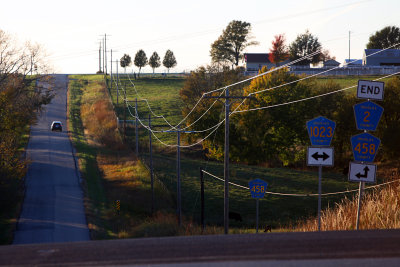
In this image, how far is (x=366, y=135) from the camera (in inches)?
458

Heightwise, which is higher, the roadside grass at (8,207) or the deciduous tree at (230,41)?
the deciduous tree at (230,41)

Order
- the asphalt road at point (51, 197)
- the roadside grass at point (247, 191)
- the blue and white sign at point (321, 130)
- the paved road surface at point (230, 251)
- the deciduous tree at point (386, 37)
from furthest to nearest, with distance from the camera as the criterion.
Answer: the deciduous tree at point (386, 37), the roadside grass at point (247, 191), the asphalt road at point (51, 197), the blue and white sign at point (321, 130), the paved road surface at point (230, 251)

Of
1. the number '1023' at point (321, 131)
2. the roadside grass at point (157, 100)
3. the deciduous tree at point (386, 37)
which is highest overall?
the deciduous tree at point (386, 37)

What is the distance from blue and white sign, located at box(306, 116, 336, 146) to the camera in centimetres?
1284

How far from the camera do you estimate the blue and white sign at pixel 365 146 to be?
11.6 metres

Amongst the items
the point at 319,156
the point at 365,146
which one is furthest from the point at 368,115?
the point at 319,156

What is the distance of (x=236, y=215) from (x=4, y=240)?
15.1 metres

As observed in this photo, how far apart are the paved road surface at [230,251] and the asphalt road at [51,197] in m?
20.0

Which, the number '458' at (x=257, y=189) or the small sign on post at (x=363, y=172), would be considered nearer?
the small sign on post at (x=363, y=172)

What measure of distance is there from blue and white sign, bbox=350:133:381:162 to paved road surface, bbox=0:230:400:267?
289 cm

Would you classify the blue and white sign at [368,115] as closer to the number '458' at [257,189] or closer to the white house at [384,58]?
the number '458' at [257,189]

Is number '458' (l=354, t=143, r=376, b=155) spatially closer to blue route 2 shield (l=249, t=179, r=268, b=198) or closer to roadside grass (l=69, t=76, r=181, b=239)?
blue route 2 shield (l=249, t=179, r=268, b=198)

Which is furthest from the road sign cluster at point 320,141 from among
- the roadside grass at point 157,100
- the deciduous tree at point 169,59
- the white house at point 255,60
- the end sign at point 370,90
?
the deciduous tree at point 169,59

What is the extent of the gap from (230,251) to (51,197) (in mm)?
32404
